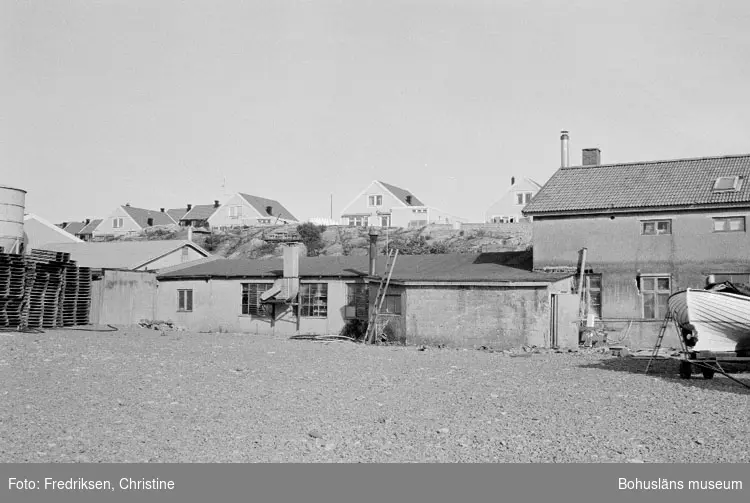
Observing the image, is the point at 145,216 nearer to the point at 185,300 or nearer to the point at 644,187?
the point at 185,300

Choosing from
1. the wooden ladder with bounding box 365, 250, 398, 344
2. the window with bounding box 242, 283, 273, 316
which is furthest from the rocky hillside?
the wooden ladder with bounding box 365, 250, 398, 344

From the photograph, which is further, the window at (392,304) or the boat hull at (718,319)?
the window at (392,304)

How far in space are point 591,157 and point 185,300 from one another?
773 inches

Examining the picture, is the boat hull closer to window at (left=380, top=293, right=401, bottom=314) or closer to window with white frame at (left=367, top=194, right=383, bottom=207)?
window at (left=380, top=293, right=401, bottom=314)

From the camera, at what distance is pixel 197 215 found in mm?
90812

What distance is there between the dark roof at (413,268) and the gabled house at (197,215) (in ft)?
176

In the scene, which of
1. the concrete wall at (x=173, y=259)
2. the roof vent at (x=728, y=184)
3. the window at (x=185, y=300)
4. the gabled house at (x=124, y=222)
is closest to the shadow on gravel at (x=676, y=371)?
the roof vent at (x=728, y=184)

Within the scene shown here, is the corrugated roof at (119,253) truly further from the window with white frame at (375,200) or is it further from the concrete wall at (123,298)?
the window with white frame at (375,200)

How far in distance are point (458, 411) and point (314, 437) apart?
124 inches

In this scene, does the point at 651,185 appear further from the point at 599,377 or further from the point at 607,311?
the point at 599,377

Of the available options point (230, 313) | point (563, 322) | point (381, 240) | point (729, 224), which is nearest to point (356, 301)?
point (230, 313)

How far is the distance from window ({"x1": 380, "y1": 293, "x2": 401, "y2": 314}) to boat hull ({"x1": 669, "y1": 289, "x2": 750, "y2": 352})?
40.7ft

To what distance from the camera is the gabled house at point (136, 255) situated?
119 ft
